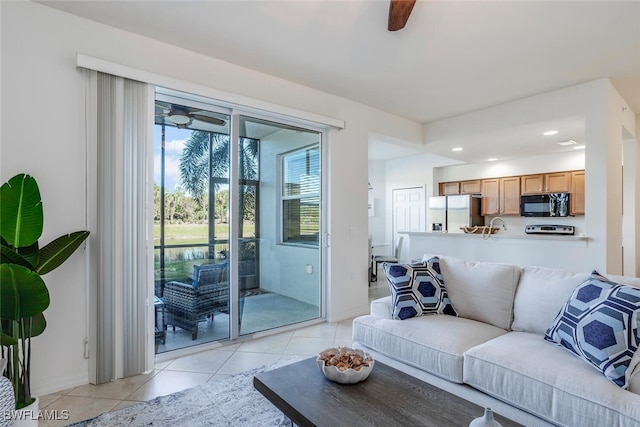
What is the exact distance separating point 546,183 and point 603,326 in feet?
18.5

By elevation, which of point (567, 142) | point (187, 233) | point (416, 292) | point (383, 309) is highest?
point (567, 142)

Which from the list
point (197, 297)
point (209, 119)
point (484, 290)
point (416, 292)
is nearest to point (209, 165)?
point (209, 119)

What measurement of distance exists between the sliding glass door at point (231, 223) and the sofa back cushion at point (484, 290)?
5.86ft

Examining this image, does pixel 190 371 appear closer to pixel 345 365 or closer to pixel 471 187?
pixel 345 365

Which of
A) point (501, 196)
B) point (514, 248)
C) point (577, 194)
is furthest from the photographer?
point (501, 196)

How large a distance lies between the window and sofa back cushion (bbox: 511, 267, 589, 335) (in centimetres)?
228

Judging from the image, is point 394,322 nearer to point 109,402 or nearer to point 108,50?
point 109,402

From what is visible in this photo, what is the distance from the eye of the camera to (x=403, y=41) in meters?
2.76

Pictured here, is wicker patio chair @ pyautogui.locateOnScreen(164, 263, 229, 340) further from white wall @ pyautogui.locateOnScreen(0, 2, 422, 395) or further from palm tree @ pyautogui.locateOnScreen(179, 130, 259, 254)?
white wall @ pyautogui.locateOnScreen(0, 2, 422, 395)

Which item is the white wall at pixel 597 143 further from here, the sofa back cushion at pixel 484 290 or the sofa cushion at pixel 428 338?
the sofa cushion at pixel 428 338

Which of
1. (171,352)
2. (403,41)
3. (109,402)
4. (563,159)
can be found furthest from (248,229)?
(563,159)

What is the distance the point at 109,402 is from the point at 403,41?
342cm

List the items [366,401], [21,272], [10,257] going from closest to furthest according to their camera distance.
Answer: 1. [366,401]
2. [21,272]
3. [10,257]

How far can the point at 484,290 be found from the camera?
2.44m
